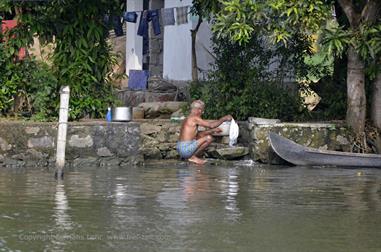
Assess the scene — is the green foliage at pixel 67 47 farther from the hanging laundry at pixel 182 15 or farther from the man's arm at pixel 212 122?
the hanging laundry at pixel 182 15

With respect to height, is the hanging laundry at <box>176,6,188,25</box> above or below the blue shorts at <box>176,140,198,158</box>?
above

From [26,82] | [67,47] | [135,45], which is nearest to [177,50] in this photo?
[135,45]

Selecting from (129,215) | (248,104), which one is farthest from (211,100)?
(129,215)

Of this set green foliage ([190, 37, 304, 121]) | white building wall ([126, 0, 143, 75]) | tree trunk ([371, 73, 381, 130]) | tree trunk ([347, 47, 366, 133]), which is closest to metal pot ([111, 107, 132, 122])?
green foliage ([190, 37, 304, 121])

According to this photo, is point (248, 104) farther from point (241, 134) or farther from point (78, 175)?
point (78, 175)

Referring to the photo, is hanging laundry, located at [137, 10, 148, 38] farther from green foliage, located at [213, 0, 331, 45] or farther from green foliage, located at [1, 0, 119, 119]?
green foliage, located at [213, 0, 331, 45]

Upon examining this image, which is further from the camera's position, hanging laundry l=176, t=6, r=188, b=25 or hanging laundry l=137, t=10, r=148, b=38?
hanging laundry l=137, t=10, r=148, b=38

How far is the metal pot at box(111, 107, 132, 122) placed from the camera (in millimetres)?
17328

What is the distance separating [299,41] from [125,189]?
6.38m

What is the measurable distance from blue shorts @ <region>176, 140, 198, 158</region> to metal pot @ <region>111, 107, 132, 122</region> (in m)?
1.02

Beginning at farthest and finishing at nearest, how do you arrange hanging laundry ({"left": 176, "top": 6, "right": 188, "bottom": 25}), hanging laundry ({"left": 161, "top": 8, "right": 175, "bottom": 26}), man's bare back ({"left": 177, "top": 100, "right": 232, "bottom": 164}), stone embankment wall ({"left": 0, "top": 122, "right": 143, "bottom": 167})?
hanging laundry ({"left": 161, "top": 8, "right": 175, "bottom": 26})
hanging laundry ({"left": 176, "top": 6, "right": 188, "bottom": 25})
man's bare back ({"left": 177, "top": 100, "right": 232, "bottom": 164})
stone embankment wall ({"left": 0, "top": 122, "right": 143, "bottom": 167})

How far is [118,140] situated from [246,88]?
2693mm

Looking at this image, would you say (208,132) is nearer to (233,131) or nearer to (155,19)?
(233,131)

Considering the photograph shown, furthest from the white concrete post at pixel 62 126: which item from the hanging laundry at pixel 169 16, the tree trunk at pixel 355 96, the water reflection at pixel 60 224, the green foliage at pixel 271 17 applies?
the hanging laundry at pixel 169 16
